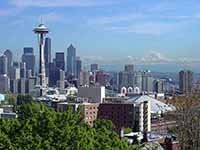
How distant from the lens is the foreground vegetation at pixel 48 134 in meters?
14.4

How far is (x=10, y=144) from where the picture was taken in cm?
1431

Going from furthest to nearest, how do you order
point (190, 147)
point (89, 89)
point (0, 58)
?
point (0, 58), point (89, 89), point (190, 147)

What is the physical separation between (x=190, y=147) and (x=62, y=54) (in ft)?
571

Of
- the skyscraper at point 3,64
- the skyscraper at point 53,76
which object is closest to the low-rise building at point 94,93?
the skyscraper at point 53,76

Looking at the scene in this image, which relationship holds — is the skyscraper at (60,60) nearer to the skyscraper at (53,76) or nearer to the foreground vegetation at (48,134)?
the skyscraper at (53,76)

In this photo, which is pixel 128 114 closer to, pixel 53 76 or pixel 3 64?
pixel 53 76

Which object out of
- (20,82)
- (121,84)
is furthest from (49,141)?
(121,84)

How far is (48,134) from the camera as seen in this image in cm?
1472

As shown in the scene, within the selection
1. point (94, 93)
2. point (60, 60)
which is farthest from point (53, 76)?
point (94, 93)

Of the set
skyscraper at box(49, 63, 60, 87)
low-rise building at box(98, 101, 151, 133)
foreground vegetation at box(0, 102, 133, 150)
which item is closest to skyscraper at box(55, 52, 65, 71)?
skyscraper at box(49, 63, 60, 87)

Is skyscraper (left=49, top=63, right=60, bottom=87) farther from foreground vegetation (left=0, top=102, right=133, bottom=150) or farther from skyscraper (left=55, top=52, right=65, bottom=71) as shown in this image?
foreground vegetation (left=0, top=102, right=133, bottom=150)

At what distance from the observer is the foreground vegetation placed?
1438 centimetres

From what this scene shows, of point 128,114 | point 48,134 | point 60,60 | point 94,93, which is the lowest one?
point 128,114

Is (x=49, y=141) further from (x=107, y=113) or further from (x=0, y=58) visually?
(x=0, y=58)
